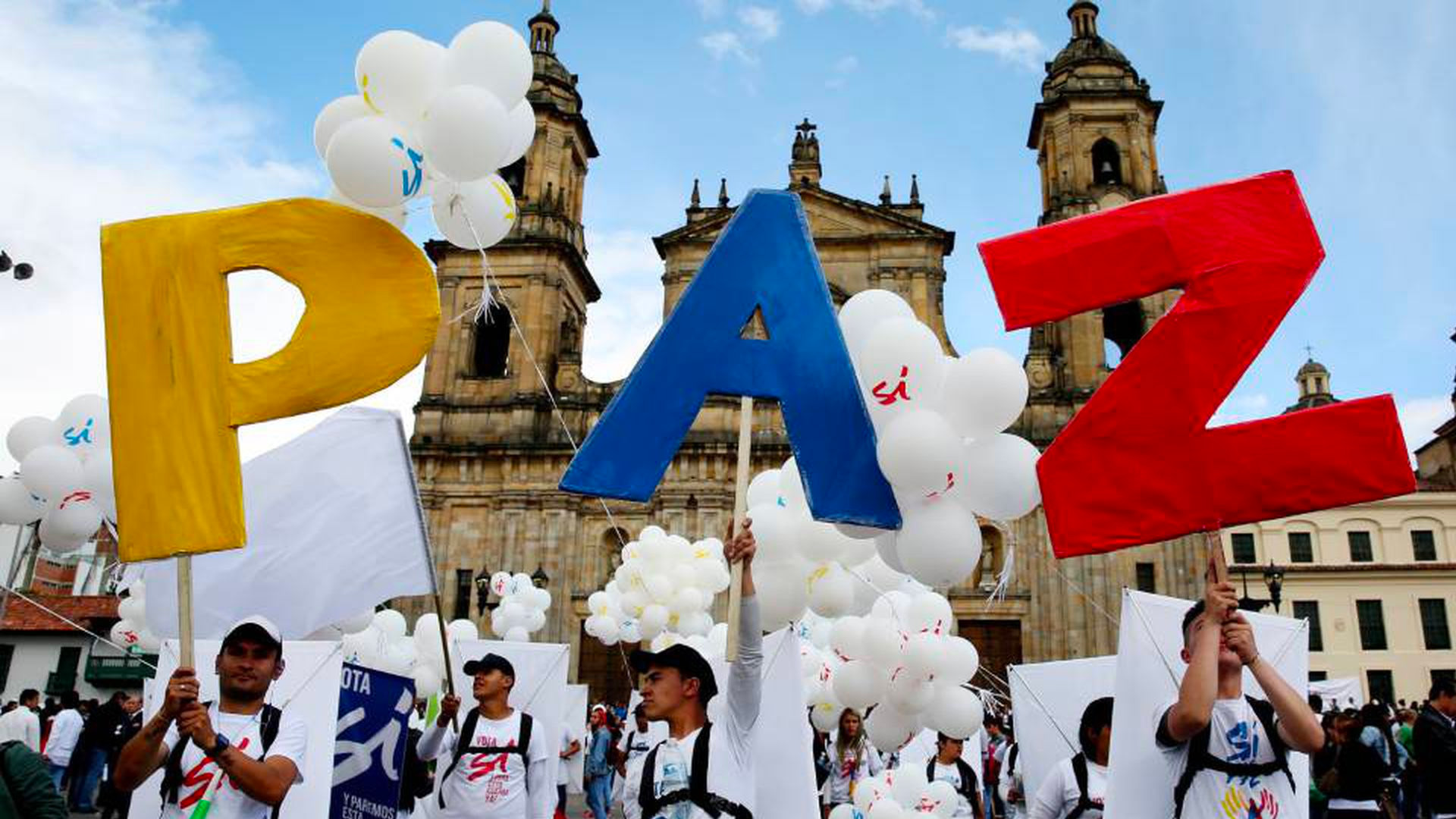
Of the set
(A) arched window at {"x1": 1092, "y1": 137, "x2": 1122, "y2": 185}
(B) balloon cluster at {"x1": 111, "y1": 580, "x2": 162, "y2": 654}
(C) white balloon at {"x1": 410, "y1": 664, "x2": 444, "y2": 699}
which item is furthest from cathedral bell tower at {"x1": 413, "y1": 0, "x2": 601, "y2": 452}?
(C) white balloon at {"x1": 410, "y1": 664, "x2": 444, "y2": 699}

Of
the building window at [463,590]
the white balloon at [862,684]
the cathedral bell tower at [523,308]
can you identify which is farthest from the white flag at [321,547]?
the cathedral bell tower at [523,308]

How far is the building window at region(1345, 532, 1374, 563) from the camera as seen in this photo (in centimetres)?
3956

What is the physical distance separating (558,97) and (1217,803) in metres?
31.8

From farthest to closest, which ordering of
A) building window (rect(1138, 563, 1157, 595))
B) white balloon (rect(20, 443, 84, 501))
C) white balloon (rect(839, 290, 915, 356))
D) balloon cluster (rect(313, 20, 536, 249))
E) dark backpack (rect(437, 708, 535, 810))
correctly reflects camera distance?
building window (rect(1138, 563, 1157, 595)) → white balloon (rect(20, 443, 84, 501)) → dark backpack (rect(437, 708, 535, 810)) → white balloon (rect(839, 290, 915, 356)) → balloon cluster (rect(313, 20, 536, 249))

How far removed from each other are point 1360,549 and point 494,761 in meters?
42.8

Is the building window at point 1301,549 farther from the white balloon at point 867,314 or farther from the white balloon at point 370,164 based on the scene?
the white balloon at point 370,164

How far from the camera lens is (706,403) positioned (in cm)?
2812

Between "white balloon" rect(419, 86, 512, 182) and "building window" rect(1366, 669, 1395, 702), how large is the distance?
136 feet

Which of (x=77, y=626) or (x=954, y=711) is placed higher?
(x=77, y=626)

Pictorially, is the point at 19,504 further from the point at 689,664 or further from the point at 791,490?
the point at 689,664

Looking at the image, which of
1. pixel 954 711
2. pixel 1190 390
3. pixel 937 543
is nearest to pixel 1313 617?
pixel 954 711

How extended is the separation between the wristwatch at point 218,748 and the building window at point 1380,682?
138 ft

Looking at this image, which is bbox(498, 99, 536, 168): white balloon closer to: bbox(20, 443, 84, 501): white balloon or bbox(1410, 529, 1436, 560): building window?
bbox(20, 443, 84, 501): white balloon

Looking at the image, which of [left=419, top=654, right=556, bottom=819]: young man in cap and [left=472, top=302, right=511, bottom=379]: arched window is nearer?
[left=419, top=654, right=556, bottom=819]: young man in cap
